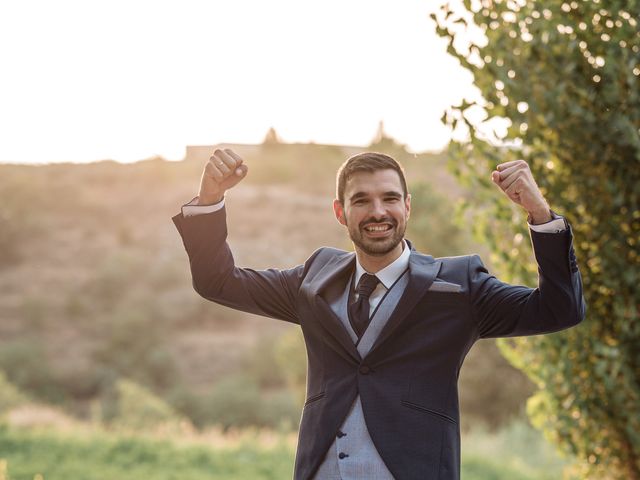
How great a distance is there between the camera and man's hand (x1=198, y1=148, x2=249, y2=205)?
2.75m

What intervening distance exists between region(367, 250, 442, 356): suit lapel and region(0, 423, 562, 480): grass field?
8655mm

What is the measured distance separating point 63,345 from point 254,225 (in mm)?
16669

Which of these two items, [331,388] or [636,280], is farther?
[636,280]

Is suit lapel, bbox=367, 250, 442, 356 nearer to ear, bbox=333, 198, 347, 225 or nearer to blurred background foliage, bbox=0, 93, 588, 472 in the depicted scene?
ear, bbox=333, 198, 347, 225

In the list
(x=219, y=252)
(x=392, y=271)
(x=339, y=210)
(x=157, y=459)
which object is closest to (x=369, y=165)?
(x=339, y=210)

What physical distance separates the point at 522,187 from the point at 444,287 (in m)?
0.40

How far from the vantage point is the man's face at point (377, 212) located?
2.62m

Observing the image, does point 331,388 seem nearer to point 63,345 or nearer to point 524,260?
point 524,260

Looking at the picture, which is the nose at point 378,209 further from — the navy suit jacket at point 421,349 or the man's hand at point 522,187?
the man's hand at point 522,187

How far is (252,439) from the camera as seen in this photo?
1277 cm

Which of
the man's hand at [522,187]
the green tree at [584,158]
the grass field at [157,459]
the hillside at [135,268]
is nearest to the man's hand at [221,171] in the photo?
the man's hand at [522,187]

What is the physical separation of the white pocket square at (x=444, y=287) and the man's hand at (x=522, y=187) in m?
0.31

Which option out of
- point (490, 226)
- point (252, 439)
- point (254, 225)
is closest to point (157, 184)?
point (254, 225)

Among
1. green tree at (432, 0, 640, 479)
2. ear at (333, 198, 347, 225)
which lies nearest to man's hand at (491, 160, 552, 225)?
ear at (333, 198, 347, 225)
